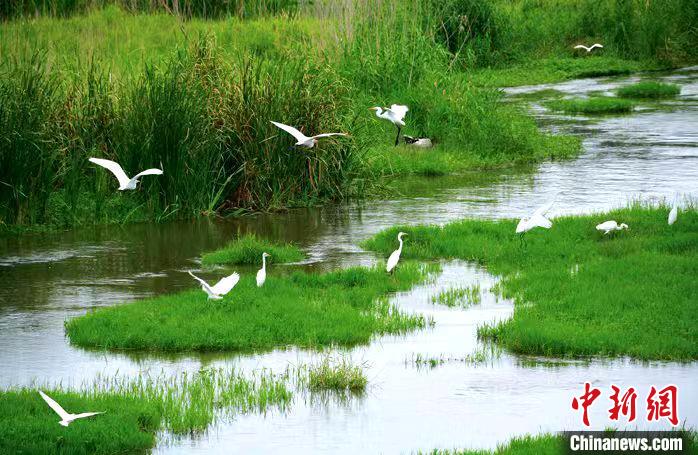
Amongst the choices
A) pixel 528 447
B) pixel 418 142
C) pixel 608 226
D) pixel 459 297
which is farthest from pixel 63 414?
pixel 418 142

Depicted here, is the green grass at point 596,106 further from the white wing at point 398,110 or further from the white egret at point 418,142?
the white wing at point 398,110

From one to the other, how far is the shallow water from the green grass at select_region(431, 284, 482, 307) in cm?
11

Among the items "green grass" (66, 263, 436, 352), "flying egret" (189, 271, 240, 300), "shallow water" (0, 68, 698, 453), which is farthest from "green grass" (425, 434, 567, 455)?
"flying egret" (189, 271, 240, 300)

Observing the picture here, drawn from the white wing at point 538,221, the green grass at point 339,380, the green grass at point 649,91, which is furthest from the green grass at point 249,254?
the green grass at point 649,91

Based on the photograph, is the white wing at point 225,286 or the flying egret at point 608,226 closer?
the white wing at point 225,286

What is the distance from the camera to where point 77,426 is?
7.32 meters

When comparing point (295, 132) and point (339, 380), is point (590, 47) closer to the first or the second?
point (295, 132)

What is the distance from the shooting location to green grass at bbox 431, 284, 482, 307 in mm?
10781

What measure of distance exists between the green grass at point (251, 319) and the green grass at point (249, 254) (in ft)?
4.46

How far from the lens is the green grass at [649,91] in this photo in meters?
28.9

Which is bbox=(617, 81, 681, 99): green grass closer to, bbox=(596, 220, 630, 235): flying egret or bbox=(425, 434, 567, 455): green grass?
bbox=(596, 220, 630, 235): flying egret

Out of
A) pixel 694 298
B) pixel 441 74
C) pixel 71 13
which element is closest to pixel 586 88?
pixel 441 74

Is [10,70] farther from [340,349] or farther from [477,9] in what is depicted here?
[477,9]

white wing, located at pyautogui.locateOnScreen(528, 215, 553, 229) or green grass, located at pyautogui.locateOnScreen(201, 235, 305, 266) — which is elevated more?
white wing, located at pyautogui.locateOnScreen(528, 215, 553, 229)
